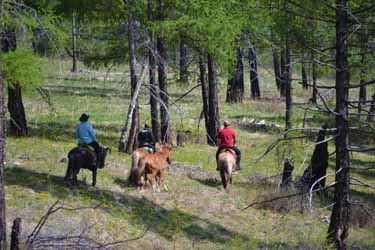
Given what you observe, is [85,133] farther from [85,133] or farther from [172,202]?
[172,202]

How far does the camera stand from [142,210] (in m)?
15.3

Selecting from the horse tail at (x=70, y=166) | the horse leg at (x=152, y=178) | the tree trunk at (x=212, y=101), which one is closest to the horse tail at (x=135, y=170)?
the horse leg at (x=152, y=178)

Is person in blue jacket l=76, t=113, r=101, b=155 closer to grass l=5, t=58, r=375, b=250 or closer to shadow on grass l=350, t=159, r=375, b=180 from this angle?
grass l=5, t=58, r=375, b=250

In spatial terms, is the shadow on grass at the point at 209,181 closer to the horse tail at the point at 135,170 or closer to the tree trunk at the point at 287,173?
the tree trunk at the point at 287,173

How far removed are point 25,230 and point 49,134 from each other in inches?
428

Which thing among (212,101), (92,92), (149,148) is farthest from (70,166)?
(92,92)

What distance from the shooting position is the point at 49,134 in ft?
73.8

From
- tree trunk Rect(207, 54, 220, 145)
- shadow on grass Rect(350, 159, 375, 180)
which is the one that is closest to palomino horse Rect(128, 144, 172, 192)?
tree trunk Rect(207, 54, 220, 145)

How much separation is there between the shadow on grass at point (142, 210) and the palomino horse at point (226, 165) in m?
2.90

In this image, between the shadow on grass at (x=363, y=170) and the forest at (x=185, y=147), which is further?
the shadow on grass at (x=363, y=170)

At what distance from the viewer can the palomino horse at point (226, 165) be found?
60.6 feet

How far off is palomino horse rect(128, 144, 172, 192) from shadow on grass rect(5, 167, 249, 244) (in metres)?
0.59

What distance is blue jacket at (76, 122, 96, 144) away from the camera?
15156mm

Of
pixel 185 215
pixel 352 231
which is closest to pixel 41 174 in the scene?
pixel 185 215
